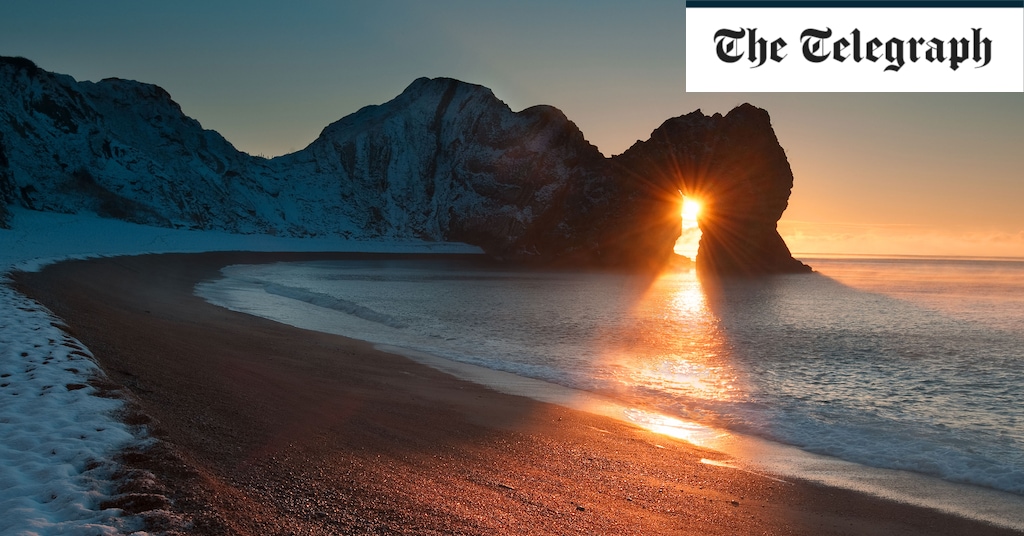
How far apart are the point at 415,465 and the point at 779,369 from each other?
12.8 m

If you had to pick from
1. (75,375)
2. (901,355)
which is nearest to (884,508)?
(75,375)

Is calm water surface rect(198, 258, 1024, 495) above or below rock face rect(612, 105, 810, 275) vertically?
below

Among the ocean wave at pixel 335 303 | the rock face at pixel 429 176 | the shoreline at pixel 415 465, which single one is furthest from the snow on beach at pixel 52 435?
the rock face at pixel 429 176

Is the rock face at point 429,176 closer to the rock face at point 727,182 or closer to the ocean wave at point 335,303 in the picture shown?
the rock face at point 727,182

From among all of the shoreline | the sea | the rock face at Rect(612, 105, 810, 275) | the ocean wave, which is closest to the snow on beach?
the shoreline

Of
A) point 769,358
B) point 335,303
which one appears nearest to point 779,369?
point 769,358

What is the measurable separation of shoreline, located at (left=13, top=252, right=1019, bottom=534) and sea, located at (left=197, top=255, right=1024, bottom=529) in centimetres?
138

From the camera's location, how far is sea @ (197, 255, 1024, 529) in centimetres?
858

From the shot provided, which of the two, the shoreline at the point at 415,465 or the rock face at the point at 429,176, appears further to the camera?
the rock face at the point at 429,176

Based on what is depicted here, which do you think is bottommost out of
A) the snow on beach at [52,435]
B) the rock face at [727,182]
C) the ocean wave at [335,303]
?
the ocean wave at [335,303]

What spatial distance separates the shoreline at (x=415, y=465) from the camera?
4902mm

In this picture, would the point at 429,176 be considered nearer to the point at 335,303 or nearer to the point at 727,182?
the point at 727,182

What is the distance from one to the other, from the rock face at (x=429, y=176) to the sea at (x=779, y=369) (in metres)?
68.1

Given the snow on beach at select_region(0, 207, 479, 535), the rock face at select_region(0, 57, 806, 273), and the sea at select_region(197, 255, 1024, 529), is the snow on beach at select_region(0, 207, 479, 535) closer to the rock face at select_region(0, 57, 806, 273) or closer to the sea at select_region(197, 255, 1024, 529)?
the sea at select_region(197, 255, 1024, 529)
